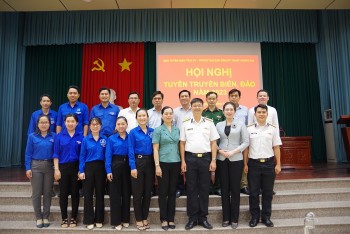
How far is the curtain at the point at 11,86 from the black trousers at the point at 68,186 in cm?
421

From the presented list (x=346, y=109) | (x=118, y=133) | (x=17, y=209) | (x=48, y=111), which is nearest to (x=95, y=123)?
(x=118, y=133)

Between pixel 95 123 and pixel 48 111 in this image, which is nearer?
pixel 95 123

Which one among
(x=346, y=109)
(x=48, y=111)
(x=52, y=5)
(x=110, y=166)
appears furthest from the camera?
(x=346, y=109)

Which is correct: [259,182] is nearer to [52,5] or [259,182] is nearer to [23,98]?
[52,5]

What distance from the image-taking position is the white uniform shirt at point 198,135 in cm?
288

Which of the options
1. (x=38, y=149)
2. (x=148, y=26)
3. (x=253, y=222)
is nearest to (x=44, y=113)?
(x=38, y=149)

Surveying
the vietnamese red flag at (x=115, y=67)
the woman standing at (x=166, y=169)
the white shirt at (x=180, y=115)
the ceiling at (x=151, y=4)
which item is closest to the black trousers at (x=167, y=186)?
the woman standing at (x=166, y=169)

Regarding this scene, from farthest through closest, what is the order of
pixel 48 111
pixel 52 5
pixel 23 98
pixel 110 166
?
pixel 23 98 < pixel 52 5 < pixel 48 111 < pixel 110 166

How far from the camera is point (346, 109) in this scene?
667cm

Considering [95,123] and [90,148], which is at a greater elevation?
[95,123]

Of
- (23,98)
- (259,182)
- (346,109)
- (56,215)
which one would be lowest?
(56,215)

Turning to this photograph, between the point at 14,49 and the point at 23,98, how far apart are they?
1173 mm

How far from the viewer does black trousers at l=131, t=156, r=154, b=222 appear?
2.85 meters

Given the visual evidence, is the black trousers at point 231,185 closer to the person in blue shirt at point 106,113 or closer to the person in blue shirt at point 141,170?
the person in blue shirt at point 141,170
